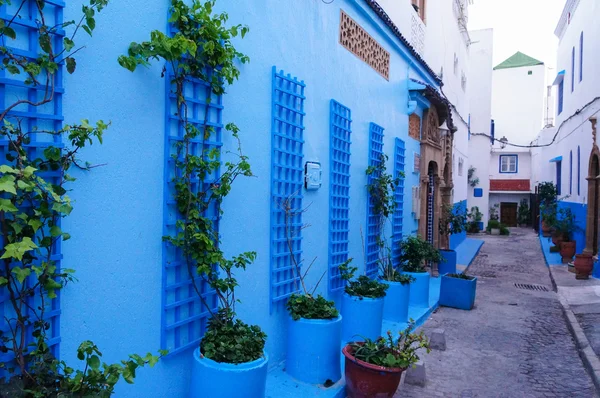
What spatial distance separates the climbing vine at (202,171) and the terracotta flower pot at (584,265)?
9.69m

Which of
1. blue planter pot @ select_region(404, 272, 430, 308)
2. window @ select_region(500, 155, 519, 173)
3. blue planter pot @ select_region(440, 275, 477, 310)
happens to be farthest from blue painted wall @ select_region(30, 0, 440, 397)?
window @ select_region(500, 155, 519, 173)

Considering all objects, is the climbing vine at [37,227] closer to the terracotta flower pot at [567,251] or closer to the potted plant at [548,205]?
the terracotta flower pot at [567,251]

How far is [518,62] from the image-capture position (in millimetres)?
32906

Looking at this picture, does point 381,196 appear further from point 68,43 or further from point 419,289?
point 68,43

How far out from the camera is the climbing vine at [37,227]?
203cm

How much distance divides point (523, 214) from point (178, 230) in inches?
1248

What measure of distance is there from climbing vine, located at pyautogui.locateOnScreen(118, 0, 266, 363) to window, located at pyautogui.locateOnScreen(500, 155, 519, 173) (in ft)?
105

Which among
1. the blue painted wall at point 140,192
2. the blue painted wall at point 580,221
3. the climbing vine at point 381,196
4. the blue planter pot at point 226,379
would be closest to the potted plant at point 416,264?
the climbing vine at point 381,196

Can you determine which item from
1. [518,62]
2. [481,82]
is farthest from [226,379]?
[518,62]

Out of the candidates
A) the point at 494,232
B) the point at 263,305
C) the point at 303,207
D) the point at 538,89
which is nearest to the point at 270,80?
the point at 303,207

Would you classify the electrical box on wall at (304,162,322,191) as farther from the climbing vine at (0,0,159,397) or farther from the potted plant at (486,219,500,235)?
the potted plant at (486,219,500,235)

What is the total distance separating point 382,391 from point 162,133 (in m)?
2.68

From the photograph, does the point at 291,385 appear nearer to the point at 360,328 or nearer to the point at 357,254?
the point at 360,328

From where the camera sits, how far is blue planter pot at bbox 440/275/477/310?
307 inches
